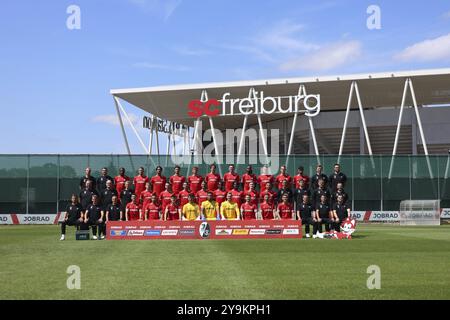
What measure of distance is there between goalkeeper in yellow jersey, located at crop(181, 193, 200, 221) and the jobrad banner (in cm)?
110

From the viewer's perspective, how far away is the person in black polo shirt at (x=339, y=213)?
19.5 m

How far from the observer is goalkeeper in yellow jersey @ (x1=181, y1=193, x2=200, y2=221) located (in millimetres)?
19938

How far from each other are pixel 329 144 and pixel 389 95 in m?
9.15

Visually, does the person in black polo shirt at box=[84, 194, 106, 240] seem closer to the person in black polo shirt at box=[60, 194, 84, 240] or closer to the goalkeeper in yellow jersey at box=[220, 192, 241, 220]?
the person in black polo shirt at box=[60, 194, 84, 240]

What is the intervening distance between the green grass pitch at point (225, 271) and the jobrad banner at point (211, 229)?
10.5 feet

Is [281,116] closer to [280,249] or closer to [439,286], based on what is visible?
[280,249]

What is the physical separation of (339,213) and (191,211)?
5170 millimetres

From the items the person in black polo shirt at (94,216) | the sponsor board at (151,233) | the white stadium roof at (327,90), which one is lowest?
the sponsor board at (151,233)

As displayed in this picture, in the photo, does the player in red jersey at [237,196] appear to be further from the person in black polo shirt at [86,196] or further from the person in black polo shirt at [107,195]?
the person in black polo shirt at [86,196]

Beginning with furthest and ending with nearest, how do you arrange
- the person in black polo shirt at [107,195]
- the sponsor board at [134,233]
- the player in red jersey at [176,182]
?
the player in red jersey at [176,182]
the person in black polo shirt at [107,195]
the sponsor board at [134,233]

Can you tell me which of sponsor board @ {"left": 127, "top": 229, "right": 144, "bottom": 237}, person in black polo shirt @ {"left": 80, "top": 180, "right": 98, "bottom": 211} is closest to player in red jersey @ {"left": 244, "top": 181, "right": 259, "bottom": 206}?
sponsor board @ {"left": 127, "top": 229, "right": 144, "bottom": 237}

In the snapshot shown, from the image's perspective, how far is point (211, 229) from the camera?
18859 millimetres

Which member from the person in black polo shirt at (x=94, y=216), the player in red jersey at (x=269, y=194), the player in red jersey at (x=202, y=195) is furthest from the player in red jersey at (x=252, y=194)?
the person in black polo shirt at (x=94, y=216)
